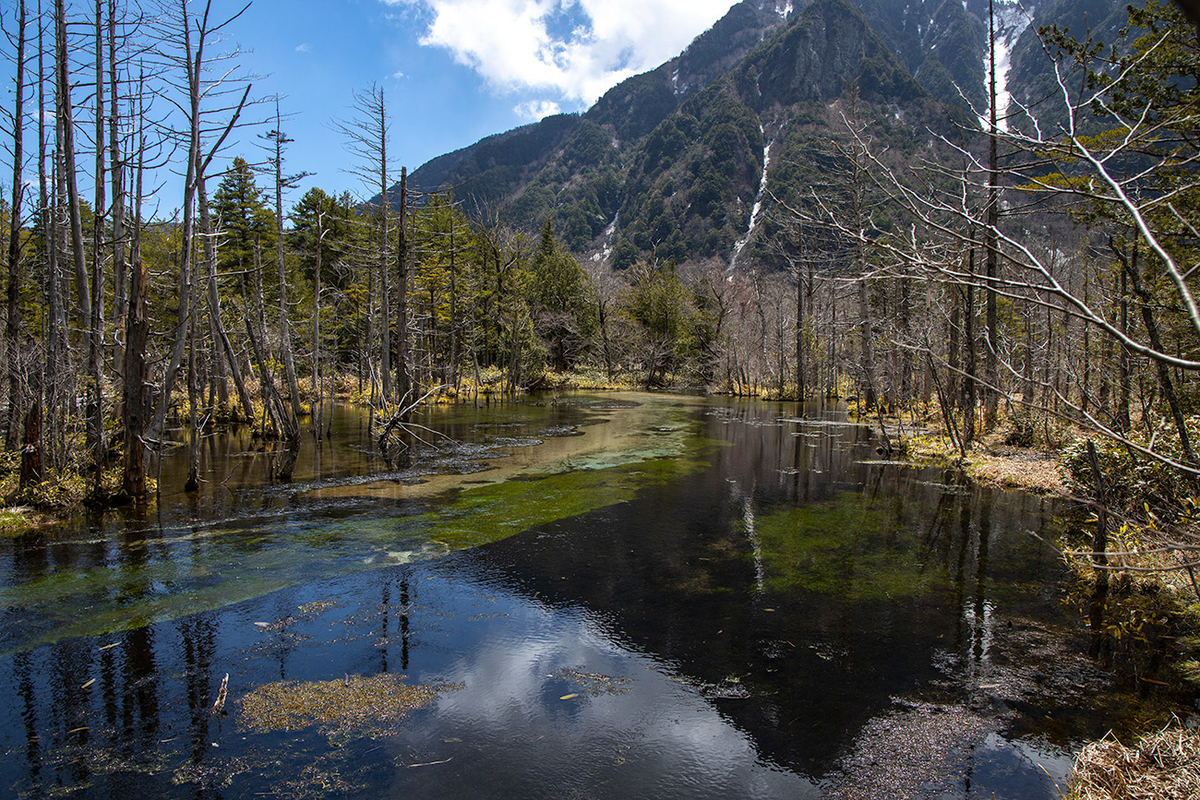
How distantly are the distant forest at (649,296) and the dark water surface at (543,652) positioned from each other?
2.23 m

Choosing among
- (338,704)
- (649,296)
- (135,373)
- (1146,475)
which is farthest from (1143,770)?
(649,296)

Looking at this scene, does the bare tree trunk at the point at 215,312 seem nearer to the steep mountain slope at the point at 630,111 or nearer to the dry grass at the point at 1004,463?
the dry grass at the point at 1004,463

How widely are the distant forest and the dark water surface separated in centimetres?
223

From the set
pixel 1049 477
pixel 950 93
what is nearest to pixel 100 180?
pixel 1049 477

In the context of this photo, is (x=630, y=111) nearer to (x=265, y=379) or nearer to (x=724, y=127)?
(x=724, y=127)

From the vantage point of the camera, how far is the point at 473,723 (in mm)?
4473

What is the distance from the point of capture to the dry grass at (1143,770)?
3088 mm

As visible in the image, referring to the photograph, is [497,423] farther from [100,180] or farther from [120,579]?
[120,579]

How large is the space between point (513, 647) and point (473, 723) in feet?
3.90

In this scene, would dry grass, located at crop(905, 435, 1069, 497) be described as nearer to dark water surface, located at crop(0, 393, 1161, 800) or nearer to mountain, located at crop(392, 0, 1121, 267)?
dark water surface, located at crop(0, 393, 1161, 800)

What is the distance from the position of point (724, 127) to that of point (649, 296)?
284 feet

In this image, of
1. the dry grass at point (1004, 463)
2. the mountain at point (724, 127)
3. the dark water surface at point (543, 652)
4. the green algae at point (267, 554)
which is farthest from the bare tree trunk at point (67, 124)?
the mountain at point (724, 127)

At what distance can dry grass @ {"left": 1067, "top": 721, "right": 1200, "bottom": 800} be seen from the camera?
10.1ft

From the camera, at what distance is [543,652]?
219 inches
